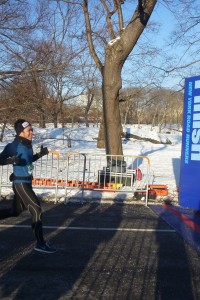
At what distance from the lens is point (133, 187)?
11484 mm

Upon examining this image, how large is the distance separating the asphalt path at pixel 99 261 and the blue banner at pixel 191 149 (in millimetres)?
1665

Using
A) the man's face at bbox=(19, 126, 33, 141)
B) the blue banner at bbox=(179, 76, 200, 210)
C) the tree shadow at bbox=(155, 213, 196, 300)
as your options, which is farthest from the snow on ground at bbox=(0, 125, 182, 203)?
the tree shadow at bbox=(155, 213, 196, 300)

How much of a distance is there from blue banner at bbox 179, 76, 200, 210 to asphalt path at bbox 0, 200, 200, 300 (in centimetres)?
167

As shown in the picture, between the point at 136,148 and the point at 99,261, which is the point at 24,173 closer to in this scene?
the point at 99,261

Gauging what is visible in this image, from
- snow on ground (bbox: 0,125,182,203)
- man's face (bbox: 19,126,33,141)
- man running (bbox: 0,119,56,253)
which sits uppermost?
man's face (bbox: 19,126,33,141)

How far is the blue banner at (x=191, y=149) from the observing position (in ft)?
33.8

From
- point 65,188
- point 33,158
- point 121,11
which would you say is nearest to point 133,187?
point 65,188

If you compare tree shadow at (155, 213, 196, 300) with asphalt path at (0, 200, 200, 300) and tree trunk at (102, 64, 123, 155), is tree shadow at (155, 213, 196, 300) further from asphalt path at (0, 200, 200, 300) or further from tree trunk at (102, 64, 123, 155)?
tree trunk at (102, 64, 123, 155)

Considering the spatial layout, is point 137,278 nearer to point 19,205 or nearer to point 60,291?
point 60,291

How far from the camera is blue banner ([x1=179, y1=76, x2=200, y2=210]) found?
1029cm

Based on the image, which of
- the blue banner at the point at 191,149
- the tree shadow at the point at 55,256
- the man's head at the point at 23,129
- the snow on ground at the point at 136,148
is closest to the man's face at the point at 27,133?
the man's head at the point at 23,129

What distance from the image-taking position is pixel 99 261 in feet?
19.8

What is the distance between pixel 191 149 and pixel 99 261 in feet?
17.1

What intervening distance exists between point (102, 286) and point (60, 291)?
1.70 feet
